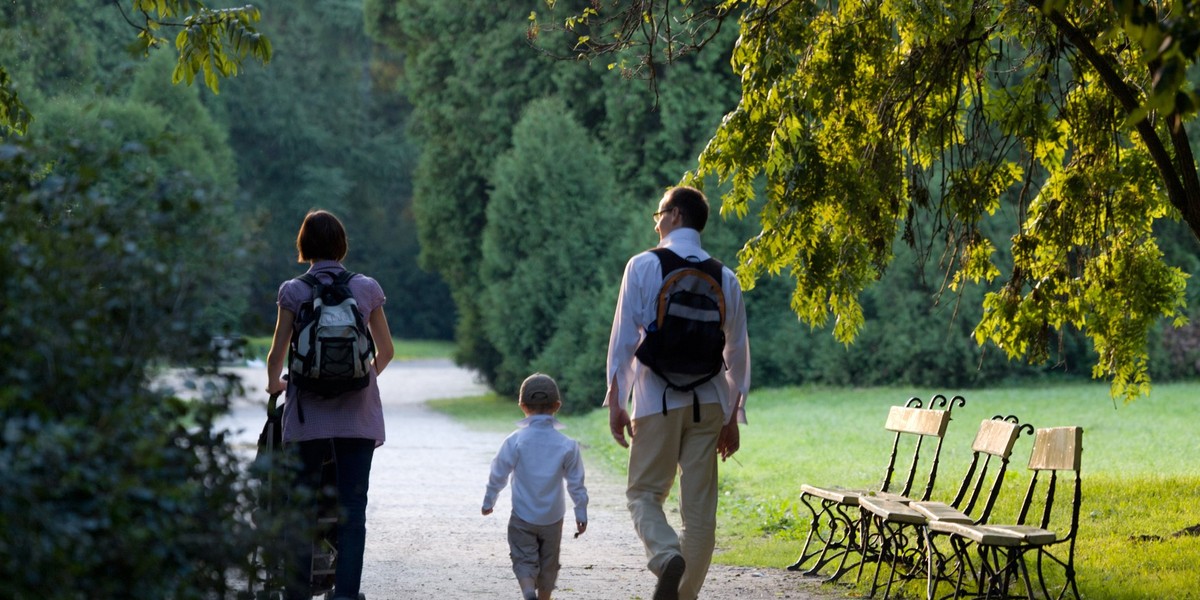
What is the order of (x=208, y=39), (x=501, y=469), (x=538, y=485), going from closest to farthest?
(x=538, y=485)
(x=501, y=469)
(x=208, y=39)

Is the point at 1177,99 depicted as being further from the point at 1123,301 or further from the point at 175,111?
the point at 175,111

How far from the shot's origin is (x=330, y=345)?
20.6 feet

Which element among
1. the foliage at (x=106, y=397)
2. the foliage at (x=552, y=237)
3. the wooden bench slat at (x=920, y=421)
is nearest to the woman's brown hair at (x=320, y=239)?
the foliage at (x=106, y=397)

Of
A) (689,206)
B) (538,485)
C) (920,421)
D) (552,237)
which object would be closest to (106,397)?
(538,485)

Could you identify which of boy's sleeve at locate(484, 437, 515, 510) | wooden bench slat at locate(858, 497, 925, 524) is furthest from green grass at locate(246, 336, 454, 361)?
boy's sleeve at locate(484, 437, 515, 510)

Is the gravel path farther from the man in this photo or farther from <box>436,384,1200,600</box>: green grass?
the man

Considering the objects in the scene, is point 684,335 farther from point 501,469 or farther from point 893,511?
point 893,511

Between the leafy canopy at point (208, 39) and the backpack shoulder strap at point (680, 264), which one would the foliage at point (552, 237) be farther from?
the backpack shoulder strap at point (680, 264)

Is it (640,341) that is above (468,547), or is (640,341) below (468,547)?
above

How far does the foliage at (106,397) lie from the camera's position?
3.22 metres

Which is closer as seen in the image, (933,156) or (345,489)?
(345,489)

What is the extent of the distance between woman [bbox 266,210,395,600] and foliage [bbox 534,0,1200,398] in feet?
9.61

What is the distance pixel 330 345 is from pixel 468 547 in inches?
177

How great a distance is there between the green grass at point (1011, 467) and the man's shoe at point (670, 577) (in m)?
2.96
